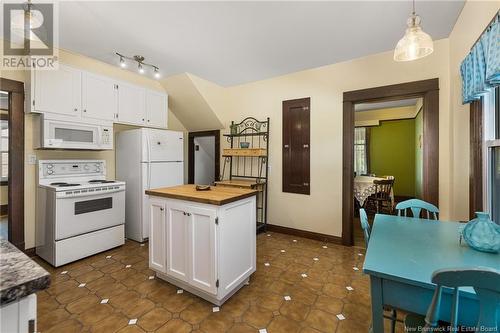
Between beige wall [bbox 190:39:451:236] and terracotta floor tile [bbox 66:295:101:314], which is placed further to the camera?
beige wall [bbox 190:39:451:236]

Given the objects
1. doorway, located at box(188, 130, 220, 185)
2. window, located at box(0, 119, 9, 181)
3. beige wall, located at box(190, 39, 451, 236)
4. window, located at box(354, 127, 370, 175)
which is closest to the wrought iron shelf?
beige wall, located at box(190, 39, 451, 236)

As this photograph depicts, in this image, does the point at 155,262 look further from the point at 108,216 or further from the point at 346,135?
the point at 346,135

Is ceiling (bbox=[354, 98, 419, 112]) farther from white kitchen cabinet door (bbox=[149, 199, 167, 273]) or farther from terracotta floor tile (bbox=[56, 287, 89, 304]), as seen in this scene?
terracotta floor tile (bbox=[56, 287, 89, 304])

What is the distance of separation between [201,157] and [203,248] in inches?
142

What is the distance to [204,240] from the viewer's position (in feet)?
6.53

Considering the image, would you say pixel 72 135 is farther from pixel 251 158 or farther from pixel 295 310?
pixel 295 310

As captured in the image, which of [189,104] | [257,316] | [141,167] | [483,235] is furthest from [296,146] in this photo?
[483,235]

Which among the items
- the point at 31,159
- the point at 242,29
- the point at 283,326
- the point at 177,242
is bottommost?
the point at 283,326

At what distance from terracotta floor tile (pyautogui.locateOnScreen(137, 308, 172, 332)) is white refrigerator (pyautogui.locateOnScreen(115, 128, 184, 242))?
68.0 inches

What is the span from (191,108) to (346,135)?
2.88 metres

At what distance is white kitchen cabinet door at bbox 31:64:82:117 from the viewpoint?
107 inches

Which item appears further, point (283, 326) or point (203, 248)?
point (203, 248)

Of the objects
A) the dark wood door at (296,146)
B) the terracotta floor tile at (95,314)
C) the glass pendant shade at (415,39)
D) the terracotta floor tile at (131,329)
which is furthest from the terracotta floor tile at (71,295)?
the glass pendant shade at (415,39)

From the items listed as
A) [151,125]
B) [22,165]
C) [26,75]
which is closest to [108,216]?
[22,165]
